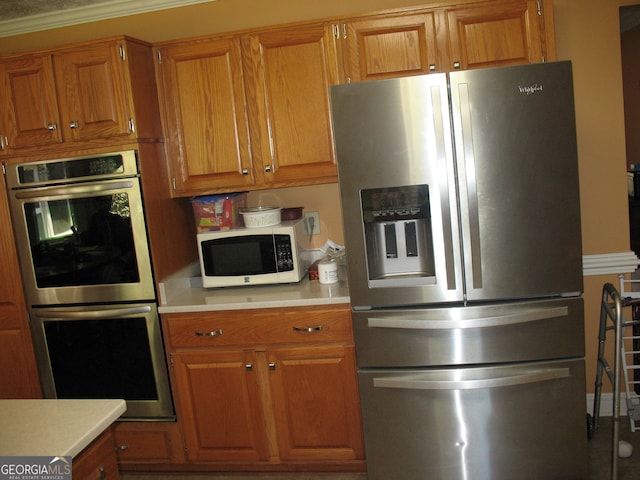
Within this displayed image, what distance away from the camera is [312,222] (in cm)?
311

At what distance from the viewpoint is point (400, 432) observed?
2.38 meters

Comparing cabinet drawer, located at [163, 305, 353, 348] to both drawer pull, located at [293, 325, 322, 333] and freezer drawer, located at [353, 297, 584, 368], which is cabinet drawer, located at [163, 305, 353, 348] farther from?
freezer drawer, located at [353, 297, 584, 368]

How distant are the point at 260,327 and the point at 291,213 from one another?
66 centimetres

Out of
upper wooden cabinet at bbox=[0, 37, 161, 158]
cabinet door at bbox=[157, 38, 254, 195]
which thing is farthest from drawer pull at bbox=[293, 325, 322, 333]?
upper wooden cabinet at bbox=[0, 37, 161, 158]

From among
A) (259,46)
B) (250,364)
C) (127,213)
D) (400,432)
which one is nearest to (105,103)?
(127,213)

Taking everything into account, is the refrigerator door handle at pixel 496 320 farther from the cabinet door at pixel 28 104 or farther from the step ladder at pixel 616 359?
the cabinet door at pixel 28 104

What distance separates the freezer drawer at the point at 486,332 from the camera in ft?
7.46

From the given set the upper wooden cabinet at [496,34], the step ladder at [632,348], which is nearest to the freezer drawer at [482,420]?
the step ladder at [632,348]

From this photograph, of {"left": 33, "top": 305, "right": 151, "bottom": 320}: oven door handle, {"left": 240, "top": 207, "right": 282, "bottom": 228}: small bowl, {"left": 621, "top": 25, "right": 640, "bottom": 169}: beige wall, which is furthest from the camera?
{"left": 621, "top": 25, "right": 640, "bottom": 169}: beige wall

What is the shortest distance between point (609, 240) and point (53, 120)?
283 centimetres

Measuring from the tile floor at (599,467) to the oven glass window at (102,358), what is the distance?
0.47 metres

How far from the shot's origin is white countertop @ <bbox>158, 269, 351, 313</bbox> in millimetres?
2564

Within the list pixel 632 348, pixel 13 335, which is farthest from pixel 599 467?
pixel 13 335

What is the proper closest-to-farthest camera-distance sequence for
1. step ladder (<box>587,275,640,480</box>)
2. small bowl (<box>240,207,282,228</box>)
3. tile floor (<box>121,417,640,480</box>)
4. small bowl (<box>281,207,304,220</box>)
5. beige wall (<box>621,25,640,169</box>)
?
step ladder (<box>587,275,640,480</box>), tile floor (<box>121,417,640,480</box>), small bowl (<box>240,207,282,228</box>), small bowl (<box>281,207,304,220</box>), beige wall (<box>621,25,640,169</box>)
